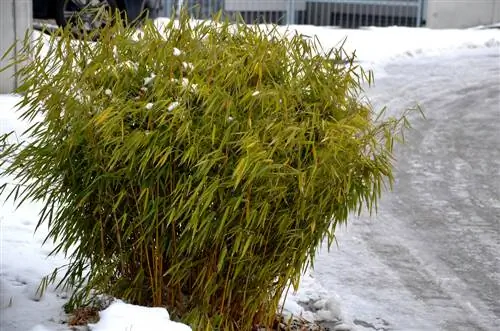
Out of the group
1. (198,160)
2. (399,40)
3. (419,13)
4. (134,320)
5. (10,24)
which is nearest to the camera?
(134,320)

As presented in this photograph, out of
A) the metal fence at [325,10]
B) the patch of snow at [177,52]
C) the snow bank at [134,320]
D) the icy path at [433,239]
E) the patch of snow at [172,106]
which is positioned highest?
the patch of snow at [177,52]

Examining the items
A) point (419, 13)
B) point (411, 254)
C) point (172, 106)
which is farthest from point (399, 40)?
point (172, 106)

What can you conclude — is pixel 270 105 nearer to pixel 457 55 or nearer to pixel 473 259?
pixel 473 259

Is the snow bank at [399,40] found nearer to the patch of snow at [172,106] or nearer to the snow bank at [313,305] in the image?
the snow bank at [313,305]

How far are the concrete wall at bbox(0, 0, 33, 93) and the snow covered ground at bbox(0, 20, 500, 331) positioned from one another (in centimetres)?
36

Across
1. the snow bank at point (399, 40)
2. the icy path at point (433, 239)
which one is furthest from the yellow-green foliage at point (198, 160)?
the snow bank at point (399, 40)

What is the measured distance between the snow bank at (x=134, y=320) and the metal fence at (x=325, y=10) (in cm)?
1494

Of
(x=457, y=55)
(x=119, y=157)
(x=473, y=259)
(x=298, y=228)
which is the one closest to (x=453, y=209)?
(x=473, y=259)

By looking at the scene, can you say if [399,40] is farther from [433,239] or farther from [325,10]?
[433,239]

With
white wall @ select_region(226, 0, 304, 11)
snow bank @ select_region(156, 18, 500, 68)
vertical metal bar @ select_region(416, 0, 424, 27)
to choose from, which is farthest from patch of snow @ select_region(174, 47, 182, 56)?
vertical metal bar @ select_region(416, 0, 424, 27)

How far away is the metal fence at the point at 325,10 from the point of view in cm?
1928

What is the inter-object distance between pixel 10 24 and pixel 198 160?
6.45 m

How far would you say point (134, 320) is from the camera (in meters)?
4.20

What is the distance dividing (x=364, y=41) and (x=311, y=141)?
39.2ft
